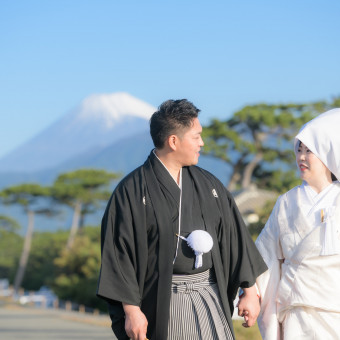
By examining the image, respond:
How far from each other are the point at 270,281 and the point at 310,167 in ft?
2.11

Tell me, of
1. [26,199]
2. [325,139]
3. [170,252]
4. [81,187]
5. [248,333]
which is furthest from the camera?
[26,199]

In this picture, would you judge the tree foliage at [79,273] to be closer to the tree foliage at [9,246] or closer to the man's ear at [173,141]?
the tree foliage at [9,246]

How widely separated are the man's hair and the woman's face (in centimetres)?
63

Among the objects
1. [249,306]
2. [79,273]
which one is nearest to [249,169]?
[79,273]

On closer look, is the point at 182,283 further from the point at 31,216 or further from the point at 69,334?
the point at 31,216

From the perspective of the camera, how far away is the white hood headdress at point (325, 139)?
12.5ft

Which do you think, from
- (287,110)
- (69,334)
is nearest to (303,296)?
(69,334)

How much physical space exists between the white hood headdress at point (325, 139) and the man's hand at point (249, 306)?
2.48 ft

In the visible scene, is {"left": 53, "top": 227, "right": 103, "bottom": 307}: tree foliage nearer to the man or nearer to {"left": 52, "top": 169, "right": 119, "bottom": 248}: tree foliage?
{"left": 52, "top": 169, "right": 119, "bottom": 248}: tree foliage

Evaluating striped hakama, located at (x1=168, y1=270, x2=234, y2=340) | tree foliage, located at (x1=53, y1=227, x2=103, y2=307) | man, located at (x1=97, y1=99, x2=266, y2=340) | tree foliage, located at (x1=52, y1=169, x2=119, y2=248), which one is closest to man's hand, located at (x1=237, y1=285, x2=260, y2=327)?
man, located at (x1=97, y1=99, x2=266, y2=340)

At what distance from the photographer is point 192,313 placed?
360cm

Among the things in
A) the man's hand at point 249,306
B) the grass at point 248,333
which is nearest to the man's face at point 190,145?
the man's hand at point 249,306

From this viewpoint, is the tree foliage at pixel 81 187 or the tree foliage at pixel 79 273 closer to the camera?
the tree foliage at pixel 79 273

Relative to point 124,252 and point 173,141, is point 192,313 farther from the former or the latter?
point 173,141
